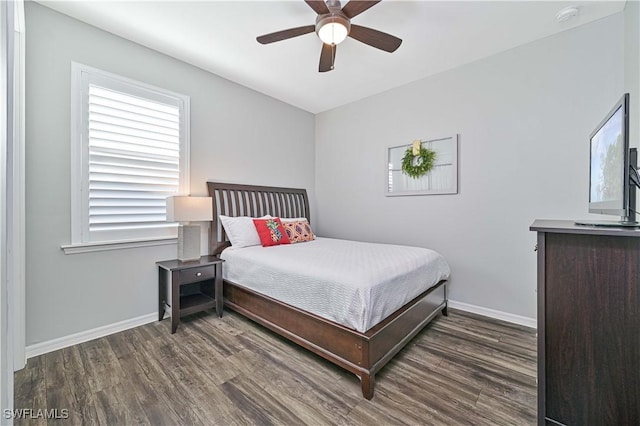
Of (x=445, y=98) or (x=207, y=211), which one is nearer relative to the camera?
(x=207, y=211)

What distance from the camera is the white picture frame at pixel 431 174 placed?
323cm

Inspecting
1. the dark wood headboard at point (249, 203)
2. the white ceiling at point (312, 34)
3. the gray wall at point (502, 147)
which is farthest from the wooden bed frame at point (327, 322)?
the white ceiling at point (312, 34)

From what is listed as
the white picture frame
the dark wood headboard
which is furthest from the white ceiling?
the dark wood headboard

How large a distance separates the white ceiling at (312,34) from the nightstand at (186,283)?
2286 millimetres

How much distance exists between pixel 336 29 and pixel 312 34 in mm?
588

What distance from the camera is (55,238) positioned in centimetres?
230

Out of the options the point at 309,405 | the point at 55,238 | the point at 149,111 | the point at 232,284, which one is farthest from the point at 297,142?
the point at 309,405

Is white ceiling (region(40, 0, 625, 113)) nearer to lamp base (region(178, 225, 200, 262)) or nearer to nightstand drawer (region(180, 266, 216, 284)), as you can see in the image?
lamp base (region(178, 225, 200, 262))

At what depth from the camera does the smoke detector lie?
2258 mm

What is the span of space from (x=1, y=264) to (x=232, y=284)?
1.98 metres

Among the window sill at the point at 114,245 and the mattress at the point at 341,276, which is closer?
the mattress at the point at 341,276

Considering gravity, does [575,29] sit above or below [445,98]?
above

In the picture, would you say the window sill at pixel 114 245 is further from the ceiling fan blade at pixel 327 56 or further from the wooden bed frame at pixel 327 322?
the ceiling fan blade at pixel 327 56

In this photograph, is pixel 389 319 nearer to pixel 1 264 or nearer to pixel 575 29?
pixel 1 264
